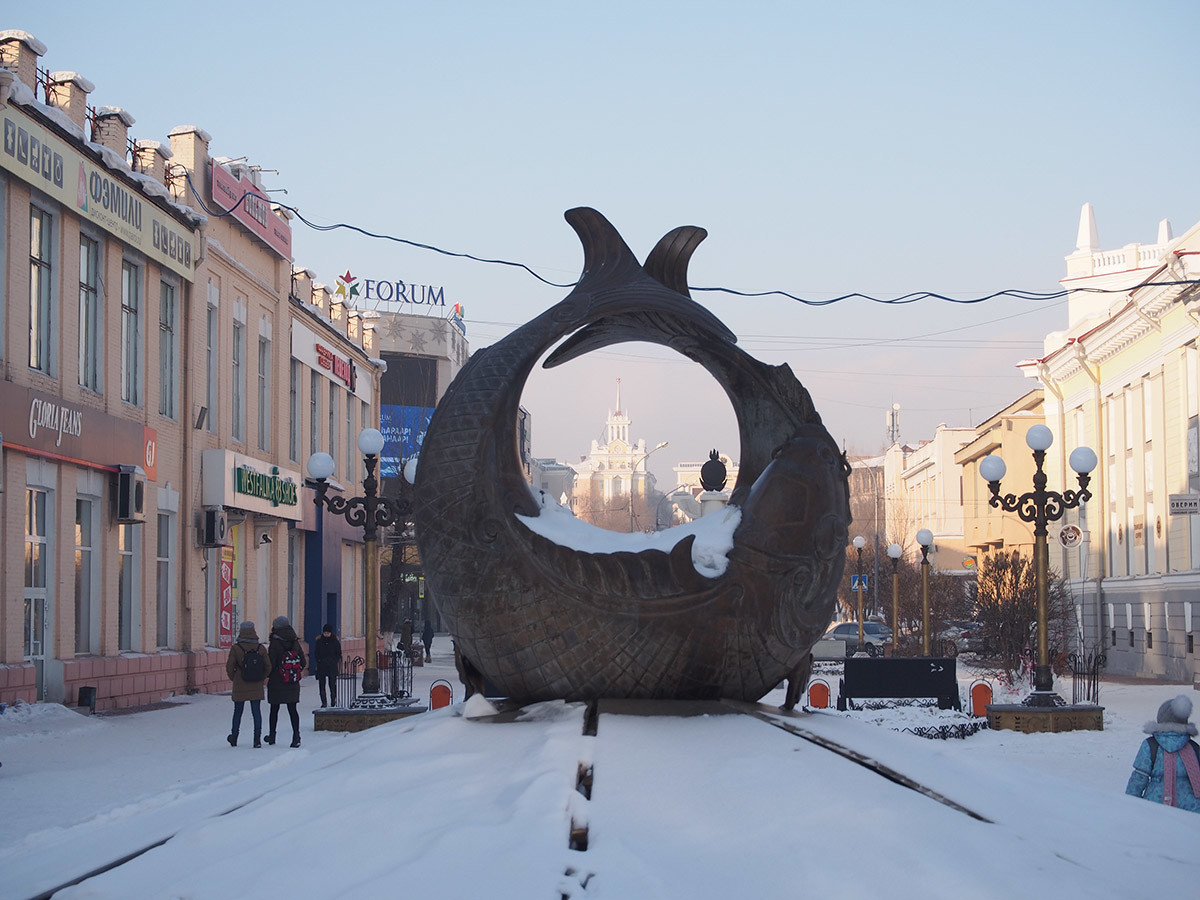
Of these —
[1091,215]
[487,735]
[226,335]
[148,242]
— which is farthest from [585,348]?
[1091,215]

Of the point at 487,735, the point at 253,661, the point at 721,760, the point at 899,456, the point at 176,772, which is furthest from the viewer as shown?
the point at 899,456

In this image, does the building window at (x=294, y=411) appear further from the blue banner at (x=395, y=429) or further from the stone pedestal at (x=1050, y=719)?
the stone pedestal at (x=1050, y=719)

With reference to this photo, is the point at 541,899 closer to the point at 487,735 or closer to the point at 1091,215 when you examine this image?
the point at 487,735

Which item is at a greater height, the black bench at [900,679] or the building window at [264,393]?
the building window at [264,393]

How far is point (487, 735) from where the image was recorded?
6.02m

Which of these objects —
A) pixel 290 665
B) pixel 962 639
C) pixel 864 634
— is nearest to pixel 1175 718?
pixel 290 665

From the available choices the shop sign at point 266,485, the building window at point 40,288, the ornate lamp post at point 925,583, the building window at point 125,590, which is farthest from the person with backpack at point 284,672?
the ornate lamp post at point 925,583

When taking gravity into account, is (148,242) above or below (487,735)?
above

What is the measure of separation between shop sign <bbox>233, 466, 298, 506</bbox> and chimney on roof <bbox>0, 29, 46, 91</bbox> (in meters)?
9.09

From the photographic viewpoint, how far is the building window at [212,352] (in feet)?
82.7

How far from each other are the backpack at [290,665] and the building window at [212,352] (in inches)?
424

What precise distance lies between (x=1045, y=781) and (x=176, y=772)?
31.5ft

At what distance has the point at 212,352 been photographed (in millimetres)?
25484

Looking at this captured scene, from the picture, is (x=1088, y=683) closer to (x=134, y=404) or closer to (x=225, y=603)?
(x=225, y=603)
